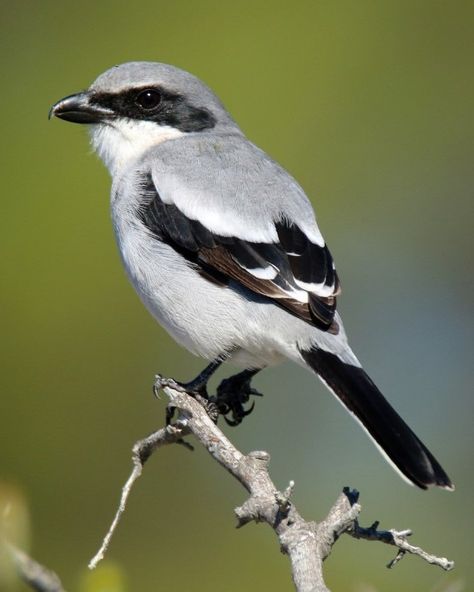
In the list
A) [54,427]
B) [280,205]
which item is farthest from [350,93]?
[54,427]

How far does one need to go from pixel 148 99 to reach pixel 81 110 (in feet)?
0.74

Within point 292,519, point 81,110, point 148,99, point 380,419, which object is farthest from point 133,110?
point 292,519

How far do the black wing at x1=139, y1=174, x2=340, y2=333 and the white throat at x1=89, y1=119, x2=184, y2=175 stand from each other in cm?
43

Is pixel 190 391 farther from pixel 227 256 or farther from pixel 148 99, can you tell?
pixel 148 99

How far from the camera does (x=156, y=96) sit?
10.8 ft

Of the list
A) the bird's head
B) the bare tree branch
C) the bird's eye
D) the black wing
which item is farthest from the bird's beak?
the bare tree branch

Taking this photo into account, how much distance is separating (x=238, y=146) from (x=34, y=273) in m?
1.08

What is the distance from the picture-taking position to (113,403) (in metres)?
3.63

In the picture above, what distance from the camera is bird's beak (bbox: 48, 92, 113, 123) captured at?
3.24m

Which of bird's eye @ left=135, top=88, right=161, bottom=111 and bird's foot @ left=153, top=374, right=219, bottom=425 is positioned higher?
bird's eye @ left=135, top=88, right=161, bottom=111

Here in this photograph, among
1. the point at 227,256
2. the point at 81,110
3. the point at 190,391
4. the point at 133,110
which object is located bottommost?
the point at 190,391

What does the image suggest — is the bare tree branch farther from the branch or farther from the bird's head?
the bird's head

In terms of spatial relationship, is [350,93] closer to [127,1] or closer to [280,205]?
[127,1]

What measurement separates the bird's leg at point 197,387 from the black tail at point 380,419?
1.18 ft
